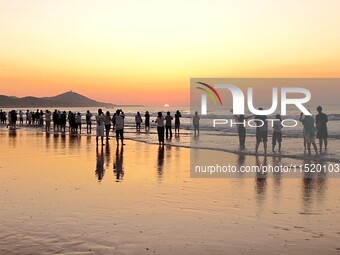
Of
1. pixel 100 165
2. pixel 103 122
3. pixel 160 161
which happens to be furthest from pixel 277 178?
pixel 103 122

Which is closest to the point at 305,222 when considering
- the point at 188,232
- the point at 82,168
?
the point at 188,232

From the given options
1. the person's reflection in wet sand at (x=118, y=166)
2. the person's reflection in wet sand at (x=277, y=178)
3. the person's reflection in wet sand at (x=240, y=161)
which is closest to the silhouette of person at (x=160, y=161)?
the person's reflection in wet sand at (x=118, y=166)

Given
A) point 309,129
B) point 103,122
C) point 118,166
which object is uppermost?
point 103,122

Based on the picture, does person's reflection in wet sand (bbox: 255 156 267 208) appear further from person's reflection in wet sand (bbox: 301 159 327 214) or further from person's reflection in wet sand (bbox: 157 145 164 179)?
person's reflection in wet sand (bbox: 157 145 164 179)

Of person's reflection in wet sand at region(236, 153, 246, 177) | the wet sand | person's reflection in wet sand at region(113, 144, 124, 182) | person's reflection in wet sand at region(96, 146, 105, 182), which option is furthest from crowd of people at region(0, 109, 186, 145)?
the wet sand

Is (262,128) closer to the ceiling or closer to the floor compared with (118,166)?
closer to the ceiling

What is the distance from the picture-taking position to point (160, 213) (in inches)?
371

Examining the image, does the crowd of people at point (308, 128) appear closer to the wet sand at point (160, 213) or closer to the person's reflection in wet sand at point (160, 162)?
the person's reflection in wet sand at point (160, 162)

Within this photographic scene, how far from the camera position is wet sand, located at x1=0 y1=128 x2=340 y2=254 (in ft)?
23.8

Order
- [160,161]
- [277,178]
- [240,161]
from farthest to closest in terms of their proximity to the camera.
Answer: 1. [240,161]
2. [160,161]
3. [277,178]

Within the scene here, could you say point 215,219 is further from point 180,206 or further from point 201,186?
point 201,186

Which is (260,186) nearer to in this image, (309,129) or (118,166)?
(118,166)

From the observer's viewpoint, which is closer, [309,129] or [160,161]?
[160,161]

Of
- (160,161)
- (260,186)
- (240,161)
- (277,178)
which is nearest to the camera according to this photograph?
(260,186)
